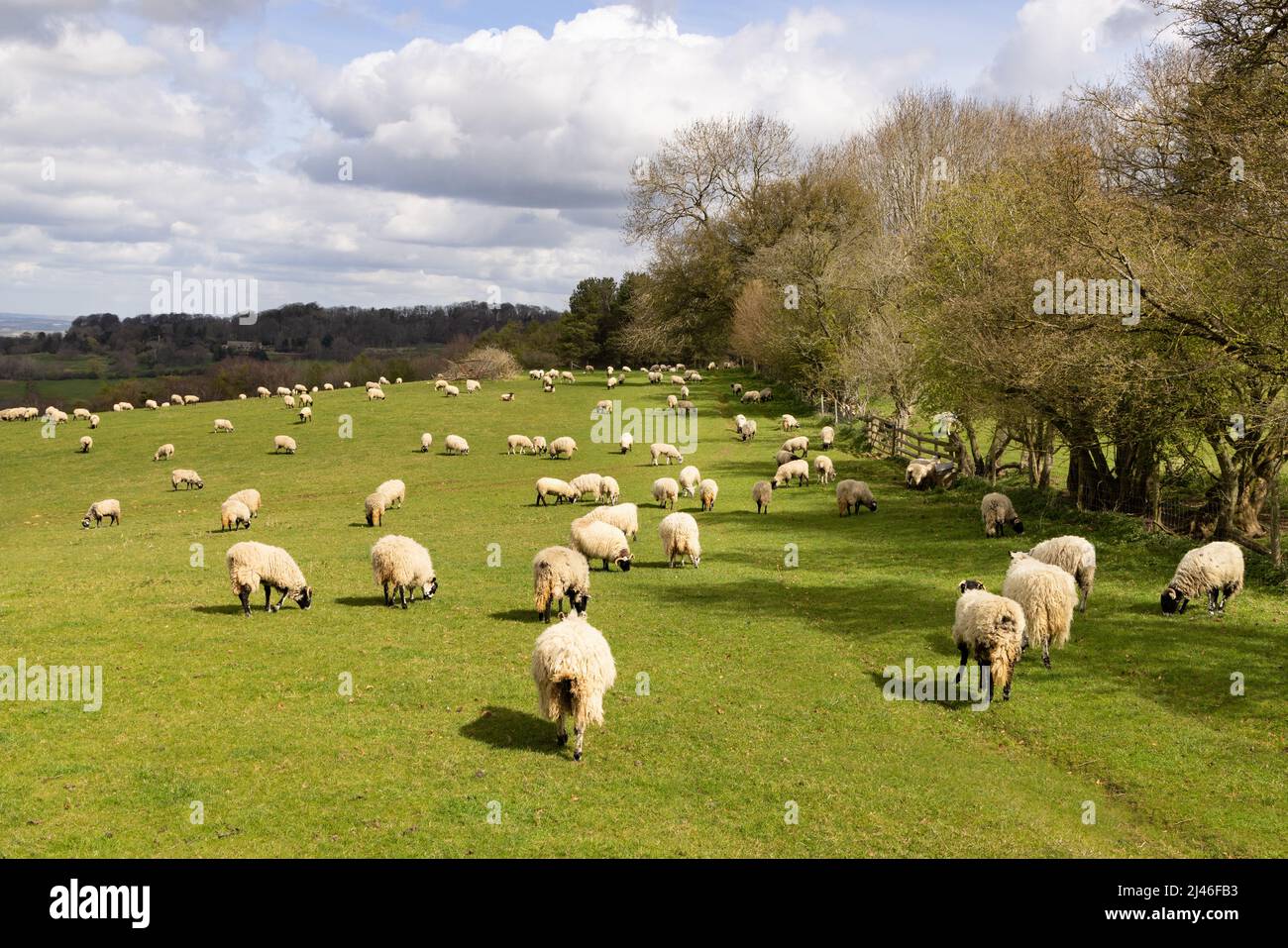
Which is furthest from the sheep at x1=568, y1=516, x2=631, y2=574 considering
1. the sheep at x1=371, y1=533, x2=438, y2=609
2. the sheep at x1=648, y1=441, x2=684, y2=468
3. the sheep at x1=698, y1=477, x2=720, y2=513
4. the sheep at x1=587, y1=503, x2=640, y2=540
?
the sheep at x1=648, y1=441, x2=684, y2=468

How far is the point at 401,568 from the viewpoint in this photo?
21109 mm

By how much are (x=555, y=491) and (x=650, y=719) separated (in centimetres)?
2561

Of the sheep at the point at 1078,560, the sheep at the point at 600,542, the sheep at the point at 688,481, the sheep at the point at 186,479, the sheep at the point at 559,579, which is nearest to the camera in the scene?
the sheep at the point at 559,579

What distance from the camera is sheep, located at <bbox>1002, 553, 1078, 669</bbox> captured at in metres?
17.3

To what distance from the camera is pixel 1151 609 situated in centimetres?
2092

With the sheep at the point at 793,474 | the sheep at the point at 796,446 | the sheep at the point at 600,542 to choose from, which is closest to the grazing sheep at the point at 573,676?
the sheep at the point at 600,542

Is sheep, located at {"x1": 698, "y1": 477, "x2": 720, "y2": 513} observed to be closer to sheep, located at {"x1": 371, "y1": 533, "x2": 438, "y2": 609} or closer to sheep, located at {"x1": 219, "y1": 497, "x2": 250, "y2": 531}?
sheep, located at {"x1": 371, "y1": 533, "x2": 438, "y2": 609}

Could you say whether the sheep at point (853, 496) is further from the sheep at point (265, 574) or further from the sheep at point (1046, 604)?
the sheep at point (265, 574)

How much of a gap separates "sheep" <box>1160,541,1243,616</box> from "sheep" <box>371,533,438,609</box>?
17.6 meters

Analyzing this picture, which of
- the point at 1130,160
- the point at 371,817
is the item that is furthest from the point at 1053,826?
the point at 1130,160

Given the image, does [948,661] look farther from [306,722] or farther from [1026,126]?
[1026,126]

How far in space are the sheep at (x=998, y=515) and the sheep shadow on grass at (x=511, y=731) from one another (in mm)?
20904

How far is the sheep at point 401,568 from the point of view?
21109 mm

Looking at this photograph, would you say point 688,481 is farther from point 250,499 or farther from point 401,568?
point 401,568
